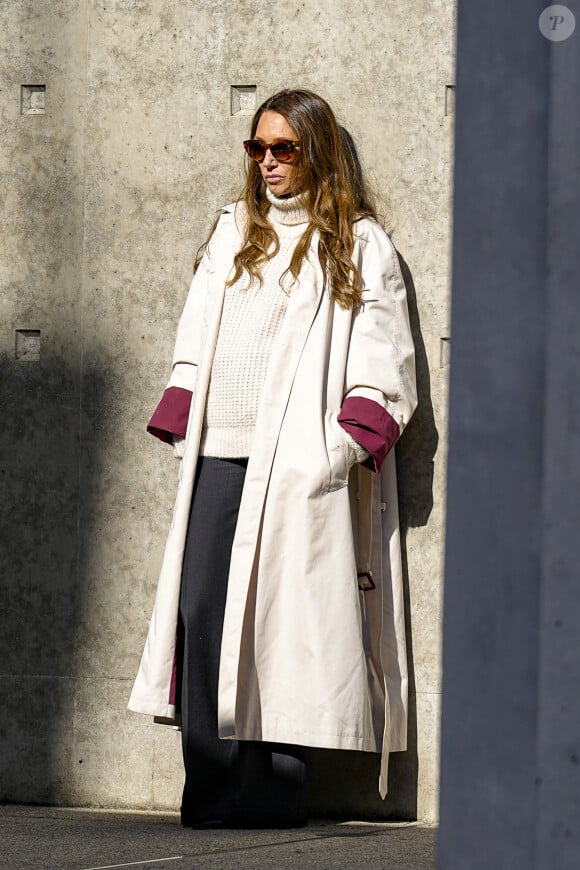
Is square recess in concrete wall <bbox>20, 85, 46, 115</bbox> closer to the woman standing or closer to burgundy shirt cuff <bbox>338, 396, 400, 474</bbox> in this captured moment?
the woman standing

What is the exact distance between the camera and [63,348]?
4320mm

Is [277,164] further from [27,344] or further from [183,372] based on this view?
[27,344]

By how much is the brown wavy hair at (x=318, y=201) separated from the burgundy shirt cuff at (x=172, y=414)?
0.38 metres

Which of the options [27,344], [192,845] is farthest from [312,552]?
[27,344]

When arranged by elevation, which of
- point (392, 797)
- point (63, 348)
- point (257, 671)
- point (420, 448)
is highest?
point (63, 348)

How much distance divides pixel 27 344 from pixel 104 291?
33 cm

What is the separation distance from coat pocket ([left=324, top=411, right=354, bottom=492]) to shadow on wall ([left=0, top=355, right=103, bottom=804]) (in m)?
0.99

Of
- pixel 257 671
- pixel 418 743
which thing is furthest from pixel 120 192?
pixel 418 743

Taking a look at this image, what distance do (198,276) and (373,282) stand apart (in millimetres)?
573

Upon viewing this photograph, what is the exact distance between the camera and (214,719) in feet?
12.3

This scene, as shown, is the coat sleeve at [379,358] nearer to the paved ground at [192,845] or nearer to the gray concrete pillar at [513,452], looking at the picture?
the paved ground at [192,845]

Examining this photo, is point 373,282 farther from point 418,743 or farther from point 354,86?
point 418,743

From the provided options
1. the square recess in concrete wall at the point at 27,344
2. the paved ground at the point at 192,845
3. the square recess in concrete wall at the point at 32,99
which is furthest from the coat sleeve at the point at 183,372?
the paved ground at the point at 192,845

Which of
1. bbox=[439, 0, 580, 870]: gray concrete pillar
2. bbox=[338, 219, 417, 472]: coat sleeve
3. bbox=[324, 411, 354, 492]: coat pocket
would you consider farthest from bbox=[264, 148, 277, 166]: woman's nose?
bbox=[439, 0, 580, 870]: gray concrete pillar
